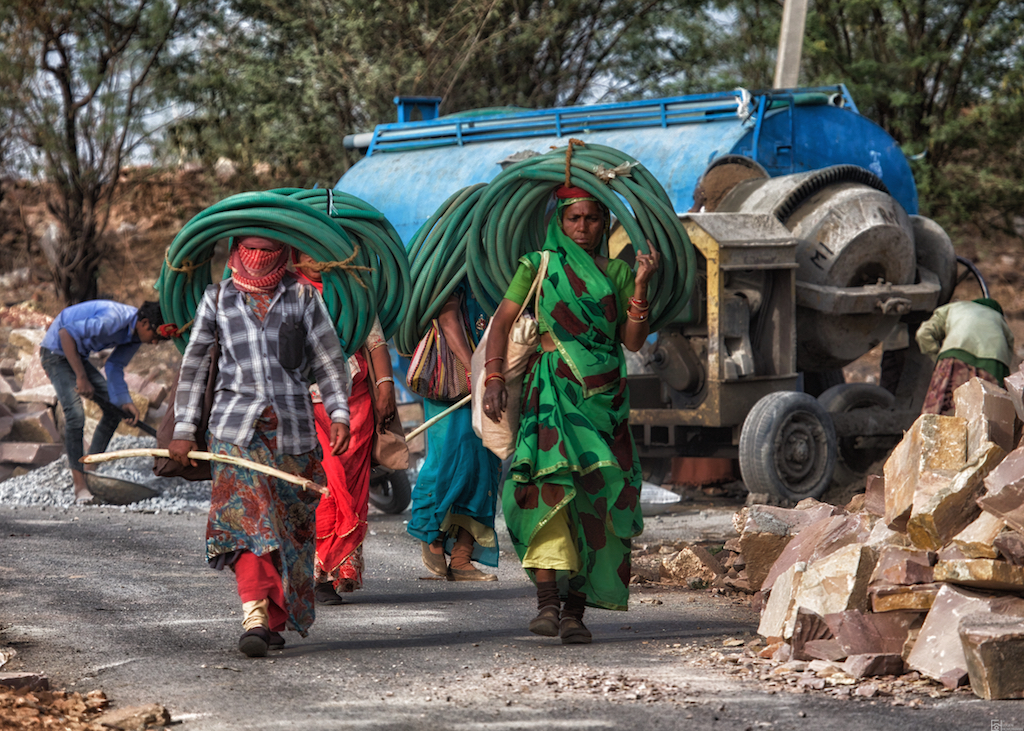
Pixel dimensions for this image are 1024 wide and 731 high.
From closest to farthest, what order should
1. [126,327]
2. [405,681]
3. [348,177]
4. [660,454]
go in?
1. [405,681]
2. [126,327]
3. [660,454]
4. [348,177]

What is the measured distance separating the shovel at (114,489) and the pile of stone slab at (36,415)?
1.72 m

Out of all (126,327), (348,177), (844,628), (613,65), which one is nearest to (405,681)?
(844,628)

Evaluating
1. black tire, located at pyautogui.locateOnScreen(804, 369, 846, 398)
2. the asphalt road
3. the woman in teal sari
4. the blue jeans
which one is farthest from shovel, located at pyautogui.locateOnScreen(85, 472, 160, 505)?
black tire, located at pyautogui.locateOnScreen(804, 369, 846, 398)

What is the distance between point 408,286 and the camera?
6148 mm

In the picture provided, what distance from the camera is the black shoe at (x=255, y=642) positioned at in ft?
16.0

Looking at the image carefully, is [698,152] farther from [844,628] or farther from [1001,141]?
[1001,141]

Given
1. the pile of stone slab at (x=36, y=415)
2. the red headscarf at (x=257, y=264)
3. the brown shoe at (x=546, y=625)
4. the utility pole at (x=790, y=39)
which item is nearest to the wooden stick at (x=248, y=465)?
the red headscarf at (x=257, y=264)

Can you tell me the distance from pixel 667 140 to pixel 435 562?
5.10 metres

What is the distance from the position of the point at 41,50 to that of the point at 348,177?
659 cm

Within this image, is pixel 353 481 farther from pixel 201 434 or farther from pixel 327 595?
pixel 201 434

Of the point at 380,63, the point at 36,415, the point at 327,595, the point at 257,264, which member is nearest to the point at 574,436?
the point at 257,264

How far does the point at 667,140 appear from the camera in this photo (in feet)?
35.9

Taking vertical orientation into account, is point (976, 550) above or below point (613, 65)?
below

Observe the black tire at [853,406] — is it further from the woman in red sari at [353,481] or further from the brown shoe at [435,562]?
the woman in red sari at [353,481]
